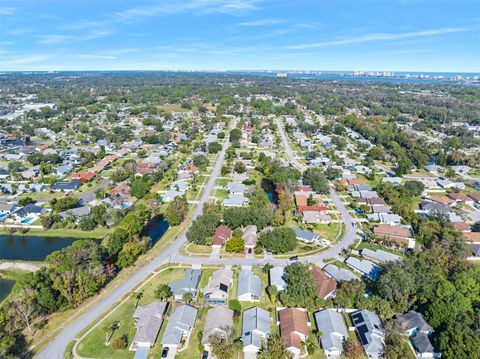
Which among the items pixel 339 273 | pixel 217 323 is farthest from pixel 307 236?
pixel 217 323

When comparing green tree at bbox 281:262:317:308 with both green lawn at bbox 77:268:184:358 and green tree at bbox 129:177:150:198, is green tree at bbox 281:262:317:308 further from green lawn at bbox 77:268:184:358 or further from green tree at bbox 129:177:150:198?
green tree at bbox 129:177:150:198

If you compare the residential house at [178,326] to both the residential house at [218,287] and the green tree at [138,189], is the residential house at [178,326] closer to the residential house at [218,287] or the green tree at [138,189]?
the residential house at [218,287]

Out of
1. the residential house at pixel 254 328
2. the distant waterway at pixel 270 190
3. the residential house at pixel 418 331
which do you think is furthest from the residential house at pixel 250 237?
the residential house at pixel 418 331

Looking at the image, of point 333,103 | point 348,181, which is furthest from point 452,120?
point 348,181

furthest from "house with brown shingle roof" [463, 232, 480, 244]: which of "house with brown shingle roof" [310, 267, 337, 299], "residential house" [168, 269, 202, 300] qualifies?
"residential house" [168, 269, 202, 300]

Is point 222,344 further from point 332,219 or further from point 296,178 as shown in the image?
point 296,178

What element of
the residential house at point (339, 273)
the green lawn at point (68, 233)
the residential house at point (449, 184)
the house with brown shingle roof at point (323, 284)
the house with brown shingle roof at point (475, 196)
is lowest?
the green lawn at point (68, 233)

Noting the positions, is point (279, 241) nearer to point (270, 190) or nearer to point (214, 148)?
point (270, 190)
